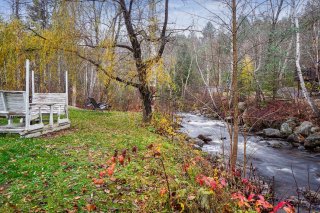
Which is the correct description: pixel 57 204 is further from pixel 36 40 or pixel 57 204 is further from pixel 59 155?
pixel 36 40

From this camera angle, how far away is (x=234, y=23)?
17.9 ft

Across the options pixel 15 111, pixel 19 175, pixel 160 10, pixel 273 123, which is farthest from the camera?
pixel 273 123

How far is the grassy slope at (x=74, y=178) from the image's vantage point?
12.5 ft

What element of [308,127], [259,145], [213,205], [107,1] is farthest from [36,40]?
[308,127]

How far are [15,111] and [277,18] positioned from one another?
66.6 ft

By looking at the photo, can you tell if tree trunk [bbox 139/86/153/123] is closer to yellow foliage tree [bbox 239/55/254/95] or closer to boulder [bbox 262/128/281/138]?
yellow foliage tree [bbox 239/55/254/95]

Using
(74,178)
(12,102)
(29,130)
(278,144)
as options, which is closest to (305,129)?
(278,144)

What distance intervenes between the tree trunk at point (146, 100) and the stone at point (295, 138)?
24.4ft

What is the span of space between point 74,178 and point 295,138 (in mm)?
12072

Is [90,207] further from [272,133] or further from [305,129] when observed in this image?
[272,133]

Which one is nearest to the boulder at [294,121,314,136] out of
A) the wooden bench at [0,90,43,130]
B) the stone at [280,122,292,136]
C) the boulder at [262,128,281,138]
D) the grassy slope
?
the stone at [280,122,292,136]

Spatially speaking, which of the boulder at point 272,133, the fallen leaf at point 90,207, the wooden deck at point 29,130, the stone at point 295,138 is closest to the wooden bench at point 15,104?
the wooden deck at point 29,130

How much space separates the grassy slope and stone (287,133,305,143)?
335 inches

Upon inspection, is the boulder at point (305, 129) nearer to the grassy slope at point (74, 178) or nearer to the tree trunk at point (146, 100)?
the tree trunk at point (146, 100)
